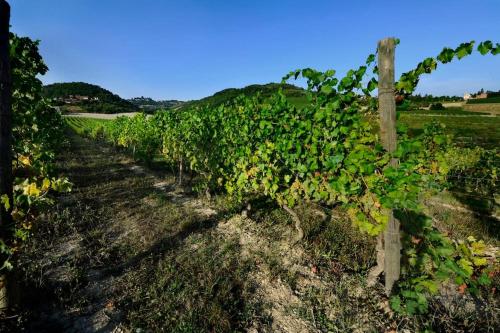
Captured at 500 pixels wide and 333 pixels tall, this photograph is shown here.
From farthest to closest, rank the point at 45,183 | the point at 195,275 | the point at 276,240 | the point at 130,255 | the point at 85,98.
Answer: the point at 85,98, the point at 276,240, the point at 130,255, the point at 195,275, the point at 45,183

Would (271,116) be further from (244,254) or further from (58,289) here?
(58,289)

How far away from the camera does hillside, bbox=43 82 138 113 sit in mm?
104000

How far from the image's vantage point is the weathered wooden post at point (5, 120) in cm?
288

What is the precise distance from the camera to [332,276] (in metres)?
4.72

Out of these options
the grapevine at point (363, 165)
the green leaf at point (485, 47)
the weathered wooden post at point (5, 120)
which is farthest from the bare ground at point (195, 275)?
the green leaf at point (485, 47)

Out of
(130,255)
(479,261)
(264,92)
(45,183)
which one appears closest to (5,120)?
(45,183)

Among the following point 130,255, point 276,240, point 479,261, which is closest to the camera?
point 479,261

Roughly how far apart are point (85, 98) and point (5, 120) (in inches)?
5443

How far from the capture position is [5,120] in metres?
3.00

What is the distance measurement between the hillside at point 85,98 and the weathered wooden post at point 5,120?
110 m

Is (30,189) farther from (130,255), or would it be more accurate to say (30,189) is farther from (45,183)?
(130,255)

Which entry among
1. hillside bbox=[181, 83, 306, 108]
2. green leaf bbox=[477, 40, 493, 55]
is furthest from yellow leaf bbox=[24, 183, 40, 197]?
hillside bbox=[181, 83, 306, 108]

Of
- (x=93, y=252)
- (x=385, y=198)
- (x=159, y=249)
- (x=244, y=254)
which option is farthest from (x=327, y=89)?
(x=93, y=252)

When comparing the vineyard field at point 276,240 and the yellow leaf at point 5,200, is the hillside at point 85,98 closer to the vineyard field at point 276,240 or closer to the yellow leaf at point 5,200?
the vineyard field at point 276,240
